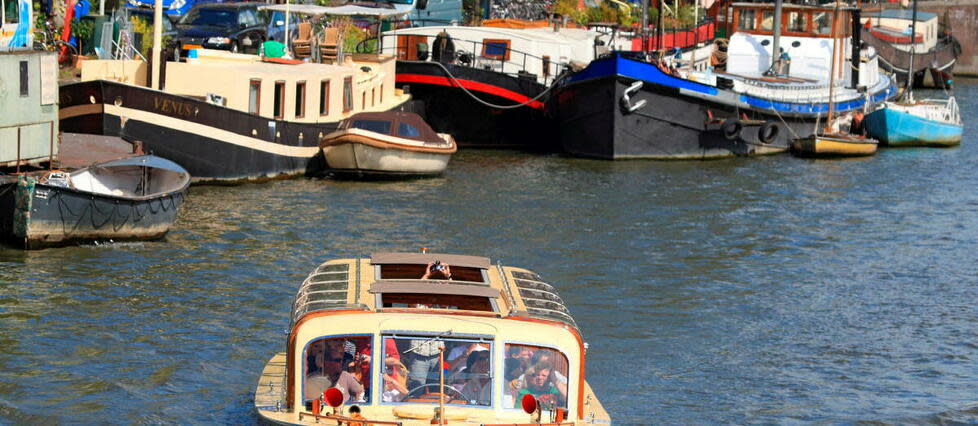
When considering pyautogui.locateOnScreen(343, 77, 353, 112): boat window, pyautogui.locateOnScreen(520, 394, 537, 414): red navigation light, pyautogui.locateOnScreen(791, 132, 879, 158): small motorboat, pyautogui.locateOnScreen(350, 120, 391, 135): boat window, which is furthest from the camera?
pyautogui.locateOnScreen(791, 132, 879, 158): small motorboat

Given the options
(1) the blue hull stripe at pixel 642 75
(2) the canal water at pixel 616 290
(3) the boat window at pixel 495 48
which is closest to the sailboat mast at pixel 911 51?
(1) the blue hull stripe at pixel 642 75

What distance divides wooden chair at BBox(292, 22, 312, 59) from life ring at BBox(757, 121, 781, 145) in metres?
12.7

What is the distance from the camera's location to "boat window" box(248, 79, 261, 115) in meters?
32.6

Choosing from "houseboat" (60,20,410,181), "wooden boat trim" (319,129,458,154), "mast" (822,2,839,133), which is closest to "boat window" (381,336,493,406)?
"houseboat" (60,20,410,181)

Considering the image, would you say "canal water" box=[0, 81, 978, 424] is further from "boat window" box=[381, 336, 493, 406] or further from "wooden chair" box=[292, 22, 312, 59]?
"wooden chair" box=[292, 22, 312, 59]

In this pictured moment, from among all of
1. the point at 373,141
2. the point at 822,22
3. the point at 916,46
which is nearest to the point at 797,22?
the point at 822,22

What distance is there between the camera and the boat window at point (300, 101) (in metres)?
34.2

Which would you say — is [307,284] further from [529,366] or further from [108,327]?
[108,327]

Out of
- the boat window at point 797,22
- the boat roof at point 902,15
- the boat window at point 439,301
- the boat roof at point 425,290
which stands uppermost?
the boat roof at point 902,15

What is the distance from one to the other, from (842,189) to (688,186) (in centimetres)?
367

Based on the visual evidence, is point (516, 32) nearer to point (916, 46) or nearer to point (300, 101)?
point (300, 101)

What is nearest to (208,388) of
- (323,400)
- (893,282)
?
(323,400)

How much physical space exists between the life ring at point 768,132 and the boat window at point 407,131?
1169 centimetres

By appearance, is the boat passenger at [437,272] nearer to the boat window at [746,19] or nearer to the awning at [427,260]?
the awning at [427,260]
